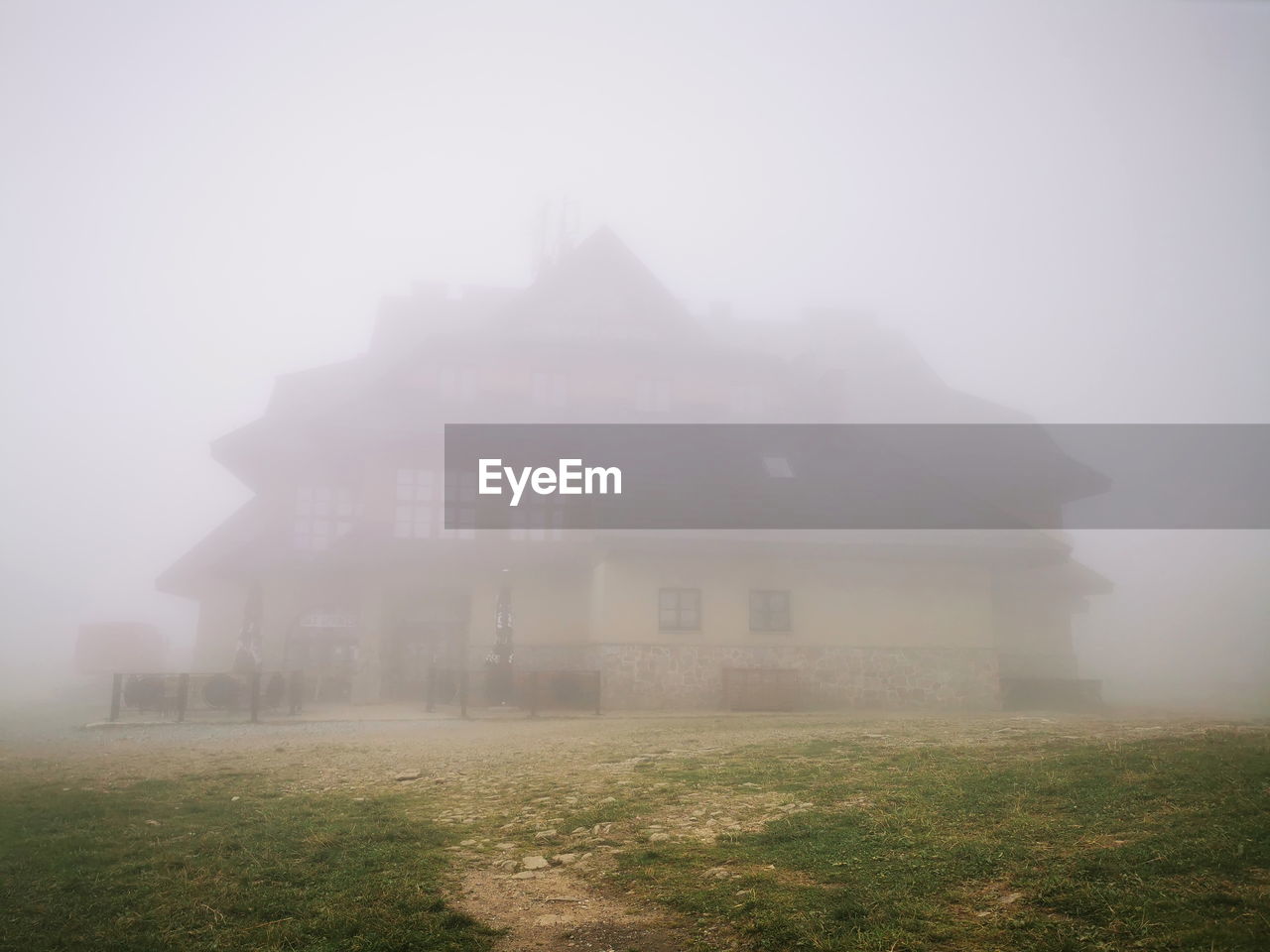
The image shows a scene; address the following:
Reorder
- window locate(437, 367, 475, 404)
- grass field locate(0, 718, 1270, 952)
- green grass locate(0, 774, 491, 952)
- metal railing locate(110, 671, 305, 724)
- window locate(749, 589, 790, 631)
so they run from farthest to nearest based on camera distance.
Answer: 1. window locate(437, 367, 475, 404)
2. window locate(749, 589, 790, 631)
3. metal railing locate(110, 671, 305, 724)
4. green grass locate(0, 774, 491, 952)
5. grass field locate(0, 718, 1270, 952)

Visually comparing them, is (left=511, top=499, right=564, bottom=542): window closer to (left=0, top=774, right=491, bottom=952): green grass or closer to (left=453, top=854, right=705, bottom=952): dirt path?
(left=0, top=774, right=491, bottom=952): green grass

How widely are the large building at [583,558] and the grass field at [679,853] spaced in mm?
12516

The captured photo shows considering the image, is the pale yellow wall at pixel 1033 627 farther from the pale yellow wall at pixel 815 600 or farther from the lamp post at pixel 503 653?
the lamp post at pixel 503 653

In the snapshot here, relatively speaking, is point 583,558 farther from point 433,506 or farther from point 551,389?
point 551,389

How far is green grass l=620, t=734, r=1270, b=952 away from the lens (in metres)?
4.80

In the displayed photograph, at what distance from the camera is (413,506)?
29.5 meters

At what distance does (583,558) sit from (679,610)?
402 cm

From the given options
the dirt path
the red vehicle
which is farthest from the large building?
the dirt path

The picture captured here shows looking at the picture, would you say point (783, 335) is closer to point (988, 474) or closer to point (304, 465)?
point (988, 474)

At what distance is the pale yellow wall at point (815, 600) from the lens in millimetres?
24297

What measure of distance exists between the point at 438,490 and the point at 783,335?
20.7 meters

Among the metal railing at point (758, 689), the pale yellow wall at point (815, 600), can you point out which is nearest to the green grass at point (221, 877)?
the pale yellow wall at point (815, 600)
